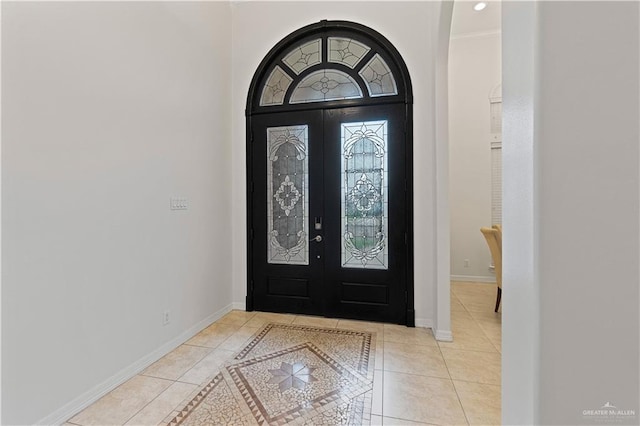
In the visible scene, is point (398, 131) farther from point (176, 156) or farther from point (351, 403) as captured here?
point (351, 403)

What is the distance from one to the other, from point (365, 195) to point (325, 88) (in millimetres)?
1297

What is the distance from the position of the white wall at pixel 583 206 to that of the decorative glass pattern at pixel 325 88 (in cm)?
267

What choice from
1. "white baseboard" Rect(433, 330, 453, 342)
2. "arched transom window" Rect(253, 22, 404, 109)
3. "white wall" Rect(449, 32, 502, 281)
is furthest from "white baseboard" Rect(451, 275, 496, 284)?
"arched transom window" Rect(253, 22, 404, 109)

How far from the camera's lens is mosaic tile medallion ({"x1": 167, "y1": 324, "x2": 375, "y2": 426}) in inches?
64.3

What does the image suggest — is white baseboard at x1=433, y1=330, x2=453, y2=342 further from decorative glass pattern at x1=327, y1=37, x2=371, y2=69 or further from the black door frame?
decorative glass pattern at x1=327, y1=37, x2=371, y2=69

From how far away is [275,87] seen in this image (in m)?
3.36

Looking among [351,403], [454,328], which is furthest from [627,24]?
[454,328]

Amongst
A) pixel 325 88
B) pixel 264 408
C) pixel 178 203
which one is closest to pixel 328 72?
pixel 325 88

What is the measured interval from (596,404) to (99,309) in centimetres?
237

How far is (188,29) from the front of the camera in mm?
2693

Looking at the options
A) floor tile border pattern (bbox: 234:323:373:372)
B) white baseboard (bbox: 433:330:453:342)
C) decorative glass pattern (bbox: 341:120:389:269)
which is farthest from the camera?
decorative glass pattern (bbox: 341:120:389:269)

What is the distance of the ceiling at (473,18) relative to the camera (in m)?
3.86

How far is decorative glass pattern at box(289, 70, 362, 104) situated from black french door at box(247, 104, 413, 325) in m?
0.17

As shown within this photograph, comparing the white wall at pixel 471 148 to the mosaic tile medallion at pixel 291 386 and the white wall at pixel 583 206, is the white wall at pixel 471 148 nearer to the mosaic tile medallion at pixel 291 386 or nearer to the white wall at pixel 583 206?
the mosaic tile medallion at pixel 291 386
